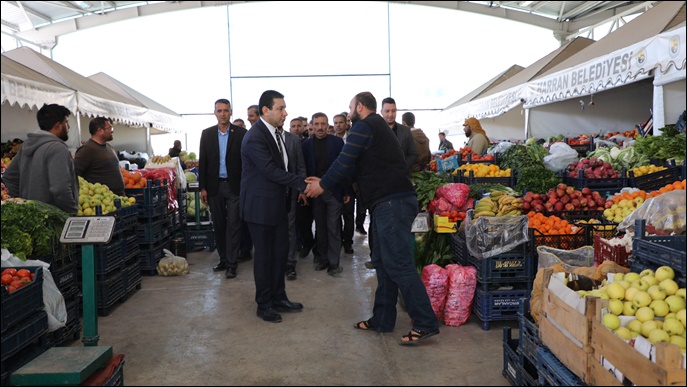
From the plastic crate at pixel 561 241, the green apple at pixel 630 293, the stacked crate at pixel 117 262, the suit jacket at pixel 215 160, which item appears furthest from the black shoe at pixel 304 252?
the green apple at pixel 630 293

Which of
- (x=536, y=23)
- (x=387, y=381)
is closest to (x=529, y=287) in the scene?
(x=387, y=381)

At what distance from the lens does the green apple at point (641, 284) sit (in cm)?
272

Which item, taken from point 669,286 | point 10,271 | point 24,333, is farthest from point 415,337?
point 10,271

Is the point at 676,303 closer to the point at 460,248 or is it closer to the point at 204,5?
the point at 460,248

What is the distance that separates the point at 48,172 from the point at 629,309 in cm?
407

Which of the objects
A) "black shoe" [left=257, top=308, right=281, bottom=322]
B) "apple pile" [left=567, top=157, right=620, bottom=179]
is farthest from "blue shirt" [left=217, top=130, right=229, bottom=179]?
"apple pile" [left=567, top=157, right=620, bottom=179]

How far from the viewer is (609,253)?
3.66 meters

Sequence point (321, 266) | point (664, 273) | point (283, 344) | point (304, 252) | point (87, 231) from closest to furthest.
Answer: point (664, 273) → point (87, 231) → point (283, 344) → point (321, 266) → point (304, 252)

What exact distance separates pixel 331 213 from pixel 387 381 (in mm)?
3145

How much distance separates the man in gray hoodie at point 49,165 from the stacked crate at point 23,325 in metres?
1.12

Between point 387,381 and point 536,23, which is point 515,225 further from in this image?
point 536,23

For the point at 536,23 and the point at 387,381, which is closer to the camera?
the point at 387,381

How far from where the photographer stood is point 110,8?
22.8 metres

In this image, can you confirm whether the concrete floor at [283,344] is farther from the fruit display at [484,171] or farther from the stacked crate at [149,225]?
the fruit display at [484,171]
